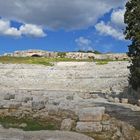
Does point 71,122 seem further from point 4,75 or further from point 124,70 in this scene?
point 4,75

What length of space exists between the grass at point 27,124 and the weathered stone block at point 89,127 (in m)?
2.17

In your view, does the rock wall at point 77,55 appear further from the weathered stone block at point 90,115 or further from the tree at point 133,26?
the weathered stone block at point 90,115

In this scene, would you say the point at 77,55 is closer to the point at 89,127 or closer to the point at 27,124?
the point at 27,124

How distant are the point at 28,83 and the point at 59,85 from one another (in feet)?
23.9

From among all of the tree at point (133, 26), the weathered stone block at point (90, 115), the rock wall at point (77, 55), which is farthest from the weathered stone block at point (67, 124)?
the rock wall at point (77, 55)

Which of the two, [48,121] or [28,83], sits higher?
[28,83]

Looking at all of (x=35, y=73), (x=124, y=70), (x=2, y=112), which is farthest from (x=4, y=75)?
(x=2, y=112)

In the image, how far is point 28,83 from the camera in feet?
323

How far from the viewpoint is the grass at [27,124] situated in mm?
32281

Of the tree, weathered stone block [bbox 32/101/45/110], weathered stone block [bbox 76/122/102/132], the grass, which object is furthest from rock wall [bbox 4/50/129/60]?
weathered stone block [bbox 76/122/102/132]

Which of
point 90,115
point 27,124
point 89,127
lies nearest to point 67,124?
point 90,115

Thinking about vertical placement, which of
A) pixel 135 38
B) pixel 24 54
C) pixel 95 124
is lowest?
pixel 95 124

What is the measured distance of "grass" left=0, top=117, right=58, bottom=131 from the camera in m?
32.3

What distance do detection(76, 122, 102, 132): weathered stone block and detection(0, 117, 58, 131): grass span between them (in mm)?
2172
